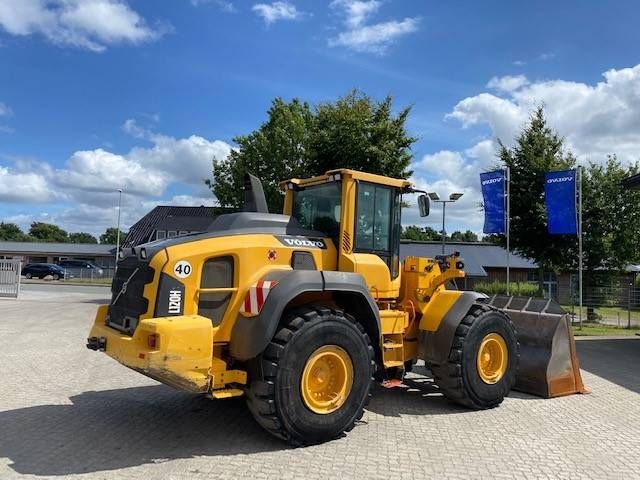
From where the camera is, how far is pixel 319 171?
1989 cm

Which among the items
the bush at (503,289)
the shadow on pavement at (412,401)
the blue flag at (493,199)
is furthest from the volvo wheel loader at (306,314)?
the bush at (503,289)

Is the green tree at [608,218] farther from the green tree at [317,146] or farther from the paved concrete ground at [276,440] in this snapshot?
the paved concrete ground at [276,440]

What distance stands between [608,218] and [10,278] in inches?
976

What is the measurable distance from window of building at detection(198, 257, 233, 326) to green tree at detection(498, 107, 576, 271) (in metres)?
16.9

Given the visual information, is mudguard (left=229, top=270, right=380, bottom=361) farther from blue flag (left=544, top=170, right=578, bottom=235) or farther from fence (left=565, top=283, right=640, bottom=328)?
fence (left=565, top=283, right=640, bottom=328)

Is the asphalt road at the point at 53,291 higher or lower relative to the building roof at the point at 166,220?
lower

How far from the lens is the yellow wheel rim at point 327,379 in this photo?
18.9ft

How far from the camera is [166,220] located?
57.5m

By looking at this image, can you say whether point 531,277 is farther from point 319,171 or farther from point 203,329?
point 203,329

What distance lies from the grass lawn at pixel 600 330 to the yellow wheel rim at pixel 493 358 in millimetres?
10264

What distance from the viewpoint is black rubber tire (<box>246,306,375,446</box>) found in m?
5.46

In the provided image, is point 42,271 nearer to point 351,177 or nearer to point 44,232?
point 351,177

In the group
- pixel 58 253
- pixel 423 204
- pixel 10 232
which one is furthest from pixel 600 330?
pixel 10 232

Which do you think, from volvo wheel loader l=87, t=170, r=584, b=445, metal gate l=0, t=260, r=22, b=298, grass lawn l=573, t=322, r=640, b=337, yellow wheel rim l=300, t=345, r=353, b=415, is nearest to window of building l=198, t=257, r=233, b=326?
volvo wheel loader l=87, t=170, r=584, b=445
